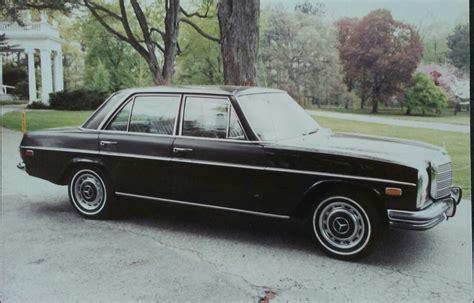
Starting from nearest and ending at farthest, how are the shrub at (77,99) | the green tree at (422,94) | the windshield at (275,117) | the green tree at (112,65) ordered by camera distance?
the windshield at (275,117) < the green tree at (422,94) < the green tree at (112,65) < the shrub at (77,99)

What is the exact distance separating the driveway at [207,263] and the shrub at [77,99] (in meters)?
5.97

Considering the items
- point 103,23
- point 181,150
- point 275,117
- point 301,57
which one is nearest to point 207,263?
point 181,150

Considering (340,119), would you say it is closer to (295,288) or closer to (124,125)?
(124,125)

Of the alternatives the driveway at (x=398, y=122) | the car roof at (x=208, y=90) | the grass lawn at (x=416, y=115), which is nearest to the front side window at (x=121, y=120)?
the car roof at (x=208, y=90)

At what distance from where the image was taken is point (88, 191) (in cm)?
508

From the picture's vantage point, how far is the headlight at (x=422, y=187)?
11.9 ft

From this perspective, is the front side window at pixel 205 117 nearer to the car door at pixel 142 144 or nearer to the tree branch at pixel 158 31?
the car door at pixel 142 144

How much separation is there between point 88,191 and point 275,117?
86.5 inches

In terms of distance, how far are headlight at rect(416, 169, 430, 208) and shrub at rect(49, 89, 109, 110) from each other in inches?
328

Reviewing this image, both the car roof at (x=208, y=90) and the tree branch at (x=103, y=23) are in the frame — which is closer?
the car roof at (x=208, y=90)

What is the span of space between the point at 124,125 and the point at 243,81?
2.37m

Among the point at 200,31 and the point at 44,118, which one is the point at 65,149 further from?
the point at 44,118

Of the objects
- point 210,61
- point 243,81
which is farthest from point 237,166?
point 210,61

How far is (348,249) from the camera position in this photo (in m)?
3.87
